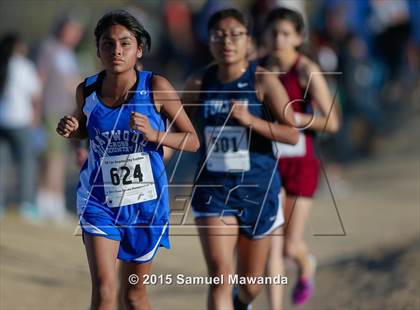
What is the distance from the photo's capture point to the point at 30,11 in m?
20.5

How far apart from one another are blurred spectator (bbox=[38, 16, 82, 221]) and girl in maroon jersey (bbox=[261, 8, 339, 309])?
14.0 feet

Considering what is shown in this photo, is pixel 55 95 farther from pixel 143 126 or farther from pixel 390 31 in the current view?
pixel 390 31

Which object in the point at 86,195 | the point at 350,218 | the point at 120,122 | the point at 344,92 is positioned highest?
the point at 120,122

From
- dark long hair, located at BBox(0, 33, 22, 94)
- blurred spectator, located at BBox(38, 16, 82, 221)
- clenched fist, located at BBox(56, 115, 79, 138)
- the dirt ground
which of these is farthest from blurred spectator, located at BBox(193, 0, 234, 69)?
clenched fist, located at BBox(56, 115, 79, 138)

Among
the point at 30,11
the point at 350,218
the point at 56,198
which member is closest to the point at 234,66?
the point at 56,198

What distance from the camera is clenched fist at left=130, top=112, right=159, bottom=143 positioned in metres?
4.95

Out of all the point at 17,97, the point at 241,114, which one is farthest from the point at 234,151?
the point at 17,97

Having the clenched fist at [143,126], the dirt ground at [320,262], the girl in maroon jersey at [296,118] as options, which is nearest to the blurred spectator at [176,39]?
the dirt ground at [320,262]

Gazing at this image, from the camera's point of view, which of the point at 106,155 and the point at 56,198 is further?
the point at 56,198

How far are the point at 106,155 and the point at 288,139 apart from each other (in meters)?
1.30

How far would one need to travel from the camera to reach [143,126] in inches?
195

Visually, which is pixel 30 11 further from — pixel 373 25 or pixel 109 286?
pixel 109 286

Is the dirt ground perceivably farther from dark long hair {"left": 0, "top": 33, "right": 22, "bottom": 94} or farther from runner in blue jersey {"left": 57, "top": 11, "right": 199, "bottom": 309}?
runner in blue jersey {"left": 57, "top": 11, "right": 199, "bottom": 309}

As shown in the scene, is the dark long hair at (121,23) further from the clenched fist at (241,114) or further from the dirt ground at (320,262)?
the dirt ground at (320,262)
